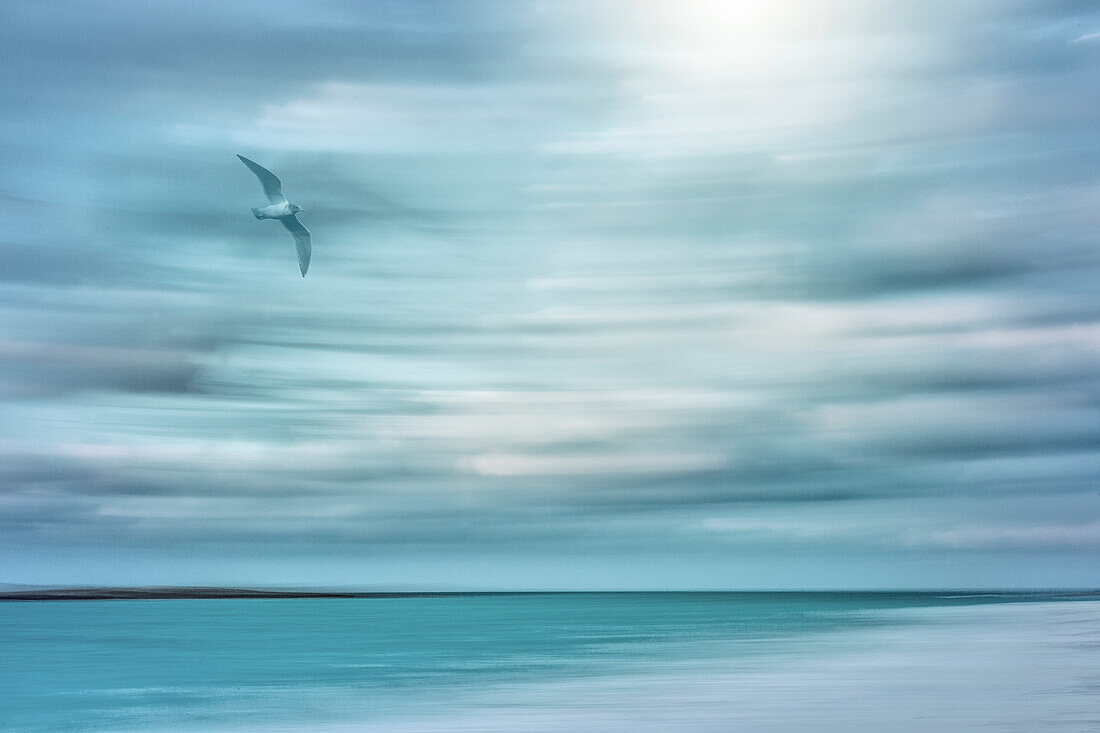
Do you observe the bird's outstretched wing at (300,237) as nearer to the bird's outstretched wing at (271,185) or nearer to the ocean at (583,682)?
the bird's outstretched wing at (271,185)

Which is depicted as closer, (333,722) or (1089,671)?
(333,722)

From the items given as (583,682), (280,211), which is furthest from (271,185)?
(583,682)

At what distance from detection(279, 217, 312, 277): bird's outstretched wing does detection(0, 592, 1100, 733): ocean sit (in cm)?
1222

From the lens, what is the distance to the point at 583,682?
28.4m

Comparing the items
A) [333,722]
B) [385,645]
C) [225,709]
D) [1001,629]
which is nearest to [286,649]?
[385,645]

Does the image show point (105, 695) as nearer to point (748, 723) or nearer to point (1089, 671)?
point (748, 723)

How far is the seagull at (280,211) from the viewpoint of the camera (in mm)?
32562

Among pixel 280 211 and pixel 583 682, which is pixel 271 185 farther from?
pixel 583 682

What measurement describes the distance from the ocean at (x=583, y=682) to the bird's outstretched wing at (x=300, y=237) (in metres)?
12.2

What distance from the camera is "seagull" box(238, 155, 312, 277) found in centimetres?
3256

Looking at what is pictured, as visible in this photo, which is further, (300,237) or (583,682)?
(300,237)

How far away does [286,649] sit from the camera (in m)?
45.7

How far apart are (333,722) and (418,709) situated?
222cm

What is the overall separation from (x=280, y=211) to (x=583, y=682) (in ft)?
51.4
